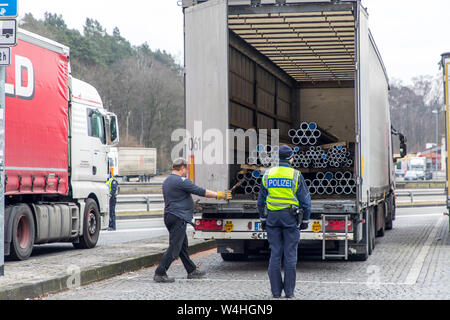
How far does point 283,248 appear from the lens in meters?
8.94

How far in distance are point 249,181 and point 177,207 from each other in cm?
237

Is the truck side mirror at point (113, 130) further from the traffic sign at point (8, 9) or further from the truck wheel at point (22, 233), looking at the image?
the traffic sign at point (8, 9)

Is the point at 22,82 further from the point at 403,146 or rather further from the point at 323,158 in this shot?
the point at 403,146

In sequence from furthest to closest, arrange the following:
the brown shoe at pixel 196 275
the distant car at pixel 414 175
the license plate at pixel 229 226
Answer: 1. the distant car at pixel 414 175
2. the license plate at pixel 229 226
3. the brown shoe at pixel 196 275

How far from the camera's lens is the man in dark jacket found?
10.3 meters

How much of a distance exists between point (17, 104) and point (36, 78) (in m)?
0.86

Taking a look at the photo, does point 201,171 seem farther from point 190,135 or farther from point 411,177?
point 411,177

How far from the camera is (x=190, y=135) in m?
11.1

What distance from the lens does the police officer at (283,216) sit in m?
8.76

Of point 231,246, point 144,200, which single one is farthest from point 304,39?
point 144,200

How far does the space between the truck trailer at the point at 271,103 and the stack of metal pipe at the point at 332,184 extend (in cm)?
3

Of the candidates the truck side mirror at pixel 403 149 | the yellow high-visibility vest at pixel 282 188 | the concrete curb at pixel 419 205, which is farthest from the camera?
the concrete curb at pixel 419 205

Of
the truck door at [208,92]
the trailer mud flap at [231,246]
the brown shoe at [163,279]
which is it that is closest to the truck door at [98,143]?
the trailer mud flap at [231,246]

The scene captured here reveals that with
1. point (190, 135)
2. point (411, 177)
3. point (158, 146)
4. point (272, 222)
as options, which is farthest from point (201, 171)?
point (411, 177)
